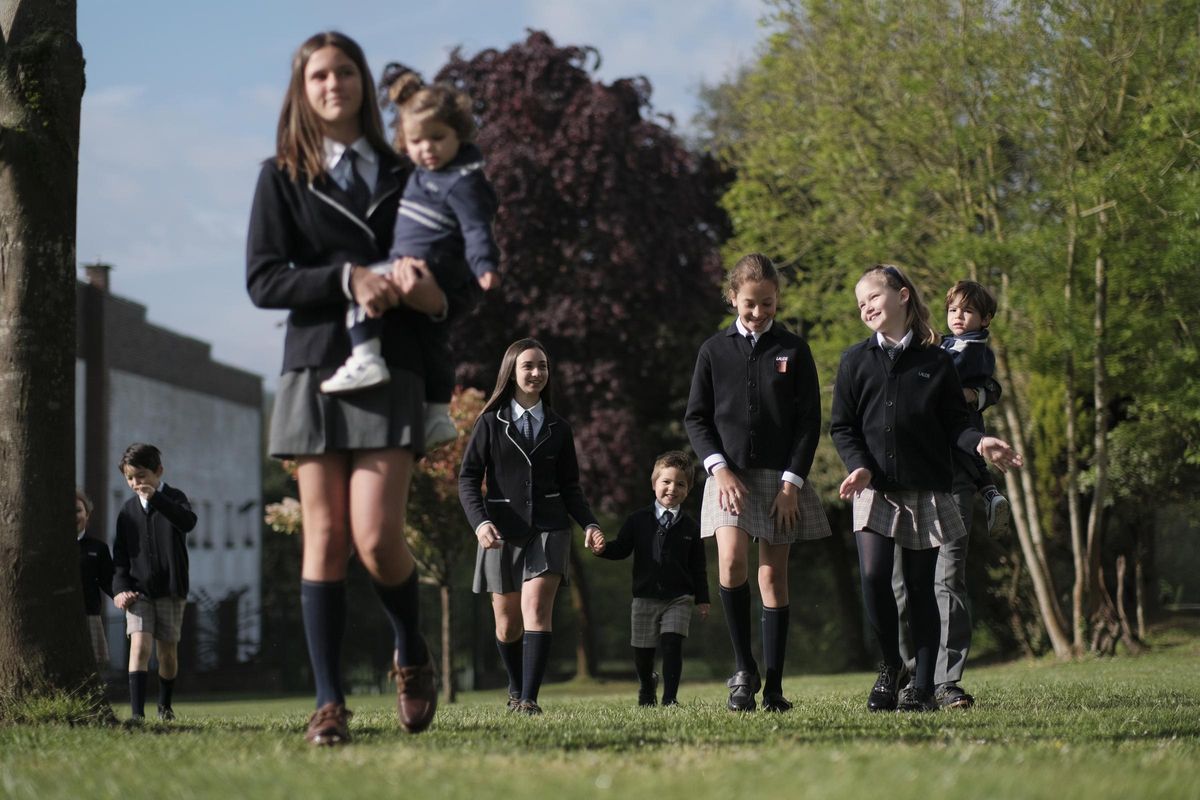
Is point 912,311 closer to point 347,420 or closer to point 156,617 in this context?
point 347,420

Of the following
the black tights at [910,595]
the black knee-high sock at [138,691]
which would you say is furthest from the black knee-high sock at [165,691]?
the black tights at [910,595]

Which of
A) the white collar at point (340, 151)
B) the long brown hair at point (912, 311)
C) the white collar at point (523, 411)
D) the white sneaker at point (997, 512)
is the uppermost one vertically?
the white collar at point (340, 151)

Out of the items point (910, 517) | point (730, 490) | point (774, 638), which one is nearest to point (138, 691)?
point (774, 638)

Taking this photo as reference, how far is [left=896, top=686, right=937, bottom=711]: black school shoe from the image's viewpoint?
7086 mm

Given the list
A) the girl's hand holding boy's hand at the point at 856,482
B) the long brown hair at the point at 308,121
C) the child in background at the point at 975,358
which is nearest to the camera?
the long brown hair at the point at 308,121

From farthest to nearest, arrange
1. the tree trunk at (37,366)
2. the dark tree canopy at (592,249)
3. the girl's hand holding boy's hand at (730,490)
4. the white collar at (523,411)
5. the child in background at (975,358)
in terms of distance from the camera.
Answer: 1. the dark tree canopy at (592,249)
2. the white collar at (523,411)
3. the child in background at (975,358)
4. the girl's hand holding boy's hand at (730,490)
5. the tree trunk at (37,366)

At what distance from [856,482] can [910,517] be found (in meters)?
0.42

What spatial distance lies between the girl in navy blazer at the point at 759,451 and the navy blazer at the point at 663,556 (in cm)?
212

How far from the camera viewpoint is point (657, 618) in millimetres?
9695

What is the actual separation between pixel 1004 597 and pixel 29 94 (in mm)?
20186

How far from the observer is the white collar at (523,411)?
877 centimetres

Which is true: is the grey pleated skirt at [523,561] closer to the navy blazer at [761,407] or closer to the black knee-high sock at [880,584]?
the navy blazer at [761,407]

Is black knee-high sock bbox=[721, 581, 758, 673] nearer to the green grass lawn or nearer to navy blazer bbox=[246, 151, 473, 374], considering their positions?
the green grass lawn

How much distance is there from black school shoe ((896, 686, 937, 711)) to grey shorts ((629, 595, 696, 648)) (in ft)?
8.57
